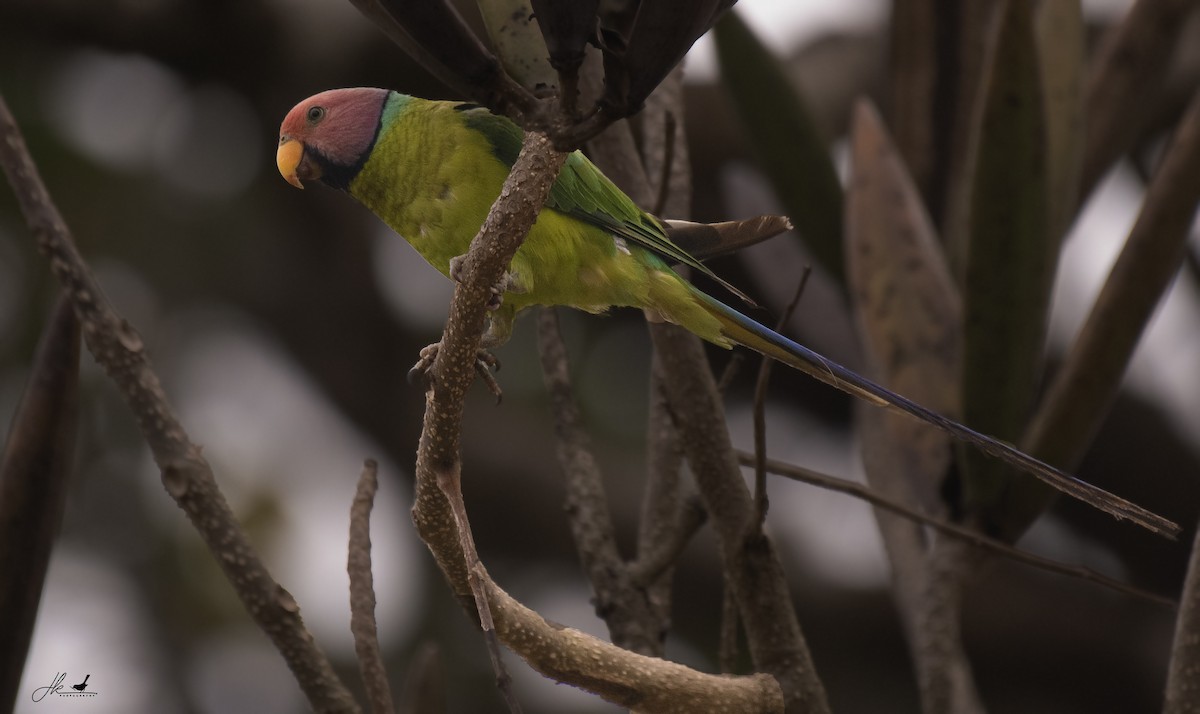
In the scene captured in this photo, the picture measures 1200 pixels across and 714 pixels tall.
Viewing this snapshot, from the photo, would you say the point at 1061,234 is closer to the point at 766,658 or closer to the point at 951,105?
the point at 951,105

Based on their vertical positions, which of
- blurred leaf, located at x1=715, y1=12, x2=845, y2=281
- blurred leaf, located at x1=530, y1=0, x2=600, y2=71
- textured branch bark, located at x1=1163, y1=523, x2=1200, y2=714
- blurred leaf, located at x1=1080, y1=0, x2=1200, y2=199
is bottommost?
blurred leaf, located at x1=530, y1=0, x2=600, y2=71

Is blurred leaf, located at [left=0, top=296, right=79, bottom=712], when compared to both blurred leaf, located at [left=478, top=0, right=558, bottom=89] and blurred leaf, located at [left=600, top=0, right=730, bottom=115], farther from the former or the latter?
blurred leaf, located at [left=600, top=0, right=730, bottom=115]

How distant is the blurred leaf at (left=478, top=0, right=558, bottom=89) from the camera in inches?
39.8

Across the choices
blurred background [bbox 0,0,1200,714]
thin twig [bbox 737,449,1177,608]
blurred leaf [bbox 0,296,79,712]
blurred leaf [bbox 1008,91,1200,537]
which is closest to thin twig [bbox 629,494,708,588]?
thin twig [bbox 737,449,1177,608]

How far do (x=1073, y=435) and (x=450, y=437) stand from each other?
3.16ft

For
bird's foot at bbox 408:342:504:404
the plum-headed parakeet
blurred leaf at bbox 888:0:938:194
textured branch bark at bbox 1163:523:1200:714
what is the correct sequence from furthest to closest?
blurred leaf at bbox 888:0:938:194, the plum-headed parakeet, bird's foot at bbox 408:342:504:404, textured branch bark at bbox 1163:523:1200:714

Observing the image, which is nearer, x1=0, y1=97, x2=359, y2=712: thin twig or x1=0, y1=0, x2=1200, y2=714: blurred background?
x1=0, y1=97, x2=359, y2=712: thin twig

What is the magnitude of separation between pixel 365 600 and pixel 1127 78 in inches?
65.4

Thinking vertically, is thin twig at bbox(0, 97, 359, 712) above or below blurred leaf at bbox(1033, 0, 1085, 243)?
A: below

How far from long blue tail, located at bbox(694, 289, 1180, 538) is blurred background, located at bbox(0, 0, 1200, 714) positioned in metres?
1.62

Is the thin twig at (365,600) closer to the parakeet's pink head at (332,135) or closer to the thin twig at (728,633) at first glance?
the thin twig at (728,633)

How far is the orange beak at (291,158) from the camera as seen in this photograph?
198 centimetres

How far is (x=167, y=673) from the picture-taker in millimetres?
3314

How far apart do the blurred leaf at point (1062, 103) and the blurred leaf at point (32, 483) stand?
1366 mm
